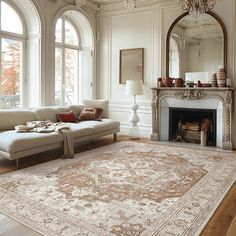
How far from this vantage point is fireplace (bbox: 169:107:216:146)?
19.1 feet

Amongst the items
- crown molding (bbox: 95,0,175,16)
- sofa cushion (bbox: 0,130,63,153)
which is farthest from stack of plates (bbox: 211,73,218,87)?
sofa cushion (bbox: 0,130,63,153)

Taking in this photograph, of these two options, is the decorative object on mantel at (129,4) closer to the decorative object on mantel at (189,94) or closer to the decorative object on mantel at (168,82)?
the decorative object on mantel at (168,82)

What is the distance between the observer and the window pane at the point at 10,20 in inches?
209

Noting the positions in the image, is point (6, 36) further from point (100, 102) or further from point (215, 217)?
point (215, 217)

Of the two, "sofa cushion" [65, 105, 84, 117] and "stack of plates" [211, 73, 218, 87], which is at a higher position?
"stack of plates" [211, 73, 218, 87]

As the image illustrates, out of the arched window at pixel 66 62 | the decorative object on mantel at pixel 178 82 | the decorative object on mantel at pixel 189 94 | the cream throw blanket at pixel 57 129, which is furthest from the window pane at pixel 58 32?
the decorative object on mantel at pixel 189 94

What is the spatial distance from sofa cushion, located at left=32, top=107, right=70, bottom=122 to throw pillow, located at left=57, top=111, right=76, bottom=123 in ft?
0.29

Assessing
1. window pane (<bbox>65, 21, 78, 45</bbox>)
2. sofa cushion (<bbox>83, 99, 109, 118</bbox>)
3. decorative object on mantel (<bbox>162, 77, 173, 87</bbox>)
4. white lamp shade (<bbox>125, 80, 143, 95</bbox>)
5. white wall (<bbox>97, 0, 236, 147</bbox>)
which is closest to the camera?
white wall (<bbox>97, 0, 236, 147</bbox>)

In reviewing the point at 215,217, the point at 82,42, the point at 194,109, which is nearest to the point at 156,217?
the point at 215,217

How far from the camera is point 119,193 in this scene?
118 inches

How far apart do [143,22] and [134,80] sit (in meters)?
1.45

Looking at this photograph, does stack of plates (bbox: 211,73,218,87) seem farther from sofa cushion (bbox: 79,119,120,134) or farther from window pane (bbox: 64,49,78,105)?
window pane (bbox: 64,49,78,105)

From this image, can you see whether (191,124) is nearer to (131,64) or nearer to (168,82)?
(168,82)

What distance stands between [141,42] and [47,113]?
2.94 metres
